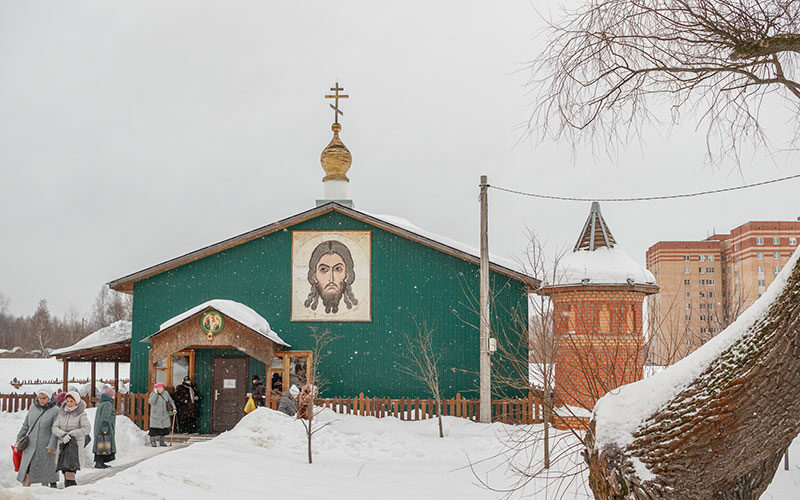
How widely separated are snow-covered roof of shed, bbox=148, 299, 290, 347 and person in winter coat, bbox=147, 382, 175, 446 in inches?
79.4

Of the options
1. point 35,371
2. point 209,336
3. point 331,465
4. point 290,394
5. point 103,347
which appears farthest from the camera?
point 35,371

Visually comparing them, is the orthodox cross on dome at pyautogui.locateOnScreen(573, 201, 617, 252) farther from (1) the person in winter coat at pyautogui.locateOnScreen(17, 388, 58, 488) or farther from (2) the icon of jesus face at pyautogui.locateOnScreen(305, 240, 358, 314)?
(1) the person in winter coat at pyautogui.locateOnScreen(17, 388, 58, 488)

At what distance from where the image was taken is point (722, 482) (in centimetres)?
411

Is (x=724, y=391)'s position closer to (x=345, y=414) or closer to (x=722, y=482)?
(x=722, y=482)

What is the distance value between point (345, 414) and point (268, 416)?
302 cm

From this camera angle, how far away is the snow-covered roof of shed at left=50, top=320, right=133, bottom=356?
21734mm

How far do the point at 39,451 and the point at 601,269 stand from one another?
45.9 ft

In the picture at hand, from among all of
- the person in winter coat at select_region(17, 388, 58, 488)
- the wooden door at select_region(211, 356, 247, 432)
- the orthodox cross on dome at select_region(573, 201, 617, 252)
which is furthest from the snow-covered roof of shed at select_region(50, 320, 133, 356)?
the orthodox cross on dome at select_region(573, 201, 617, 252)

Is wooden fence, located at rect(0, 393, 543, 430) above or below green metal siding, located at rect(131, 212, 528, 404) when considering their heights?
below

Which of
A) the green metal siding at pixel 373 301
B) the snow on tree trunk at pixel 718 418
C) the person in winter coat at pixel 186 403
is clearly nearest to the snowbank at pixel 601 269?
the green metal siding at pixel 373 301

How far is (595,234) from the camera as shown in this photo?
20.4m

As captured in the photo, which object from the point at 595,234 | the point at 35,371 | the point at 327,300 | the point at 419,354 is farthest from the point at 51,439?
the point at 35,371

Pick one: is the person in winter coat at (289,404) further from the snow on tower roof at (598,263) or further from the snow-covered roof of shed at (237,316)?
the snow on tower roof at (598,263)

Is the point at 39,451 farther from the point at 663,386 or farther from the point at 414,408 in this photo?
the point at 414,408
